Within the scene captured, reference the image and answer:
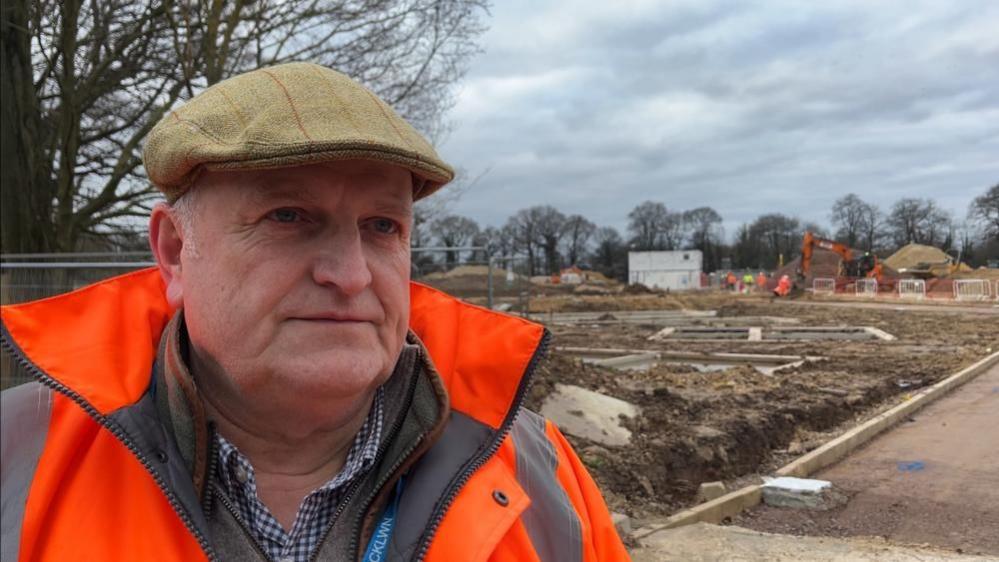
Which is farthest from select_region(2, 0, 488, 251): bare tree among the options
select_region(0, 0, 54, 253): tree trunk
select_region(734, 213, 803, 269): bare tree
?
select_region(734, 213, 803, 269): bare tree

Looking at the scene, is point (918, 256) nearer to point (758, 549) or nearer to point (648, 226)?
point (758, 549)

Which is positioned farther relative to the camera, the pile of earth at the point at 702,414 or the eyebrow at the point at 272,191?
the pile of earth at the point at 702,414

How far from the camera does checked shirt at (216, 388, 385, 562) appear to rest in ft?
5.48

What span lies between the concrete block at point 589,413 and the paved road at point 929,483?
198cm

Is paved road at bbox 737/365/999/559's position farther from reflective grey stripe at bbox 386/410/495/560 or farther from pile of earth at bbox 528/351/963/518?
reflective grey stripe at bbox 386/410/495/560

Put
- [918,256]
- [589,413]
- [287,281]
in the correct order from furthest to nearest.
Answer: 1. [589,413]
2. [918,256]
3. [287,281]

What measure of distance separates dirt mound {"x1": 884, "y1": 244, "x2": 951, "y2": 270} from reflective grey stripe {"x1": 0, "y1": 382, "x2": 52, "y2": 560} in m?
3.46

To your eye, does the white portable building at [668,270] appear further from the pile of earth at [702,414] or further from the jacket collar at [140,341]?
the jacket collar at [140,341]

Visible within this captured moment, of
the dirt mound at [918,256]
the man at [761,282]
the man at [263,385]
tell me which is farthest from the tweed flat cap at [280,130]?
the man at [761,282]

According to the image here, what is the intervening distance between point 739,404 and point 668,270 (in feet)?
155

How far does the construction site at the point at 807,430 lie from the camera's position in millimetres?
3685

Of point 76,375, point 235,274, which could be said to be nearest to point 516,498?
point 235,274

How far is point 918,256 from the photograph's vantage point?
3.70m

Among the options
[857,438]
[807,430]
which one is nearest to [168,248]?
[857,438]
